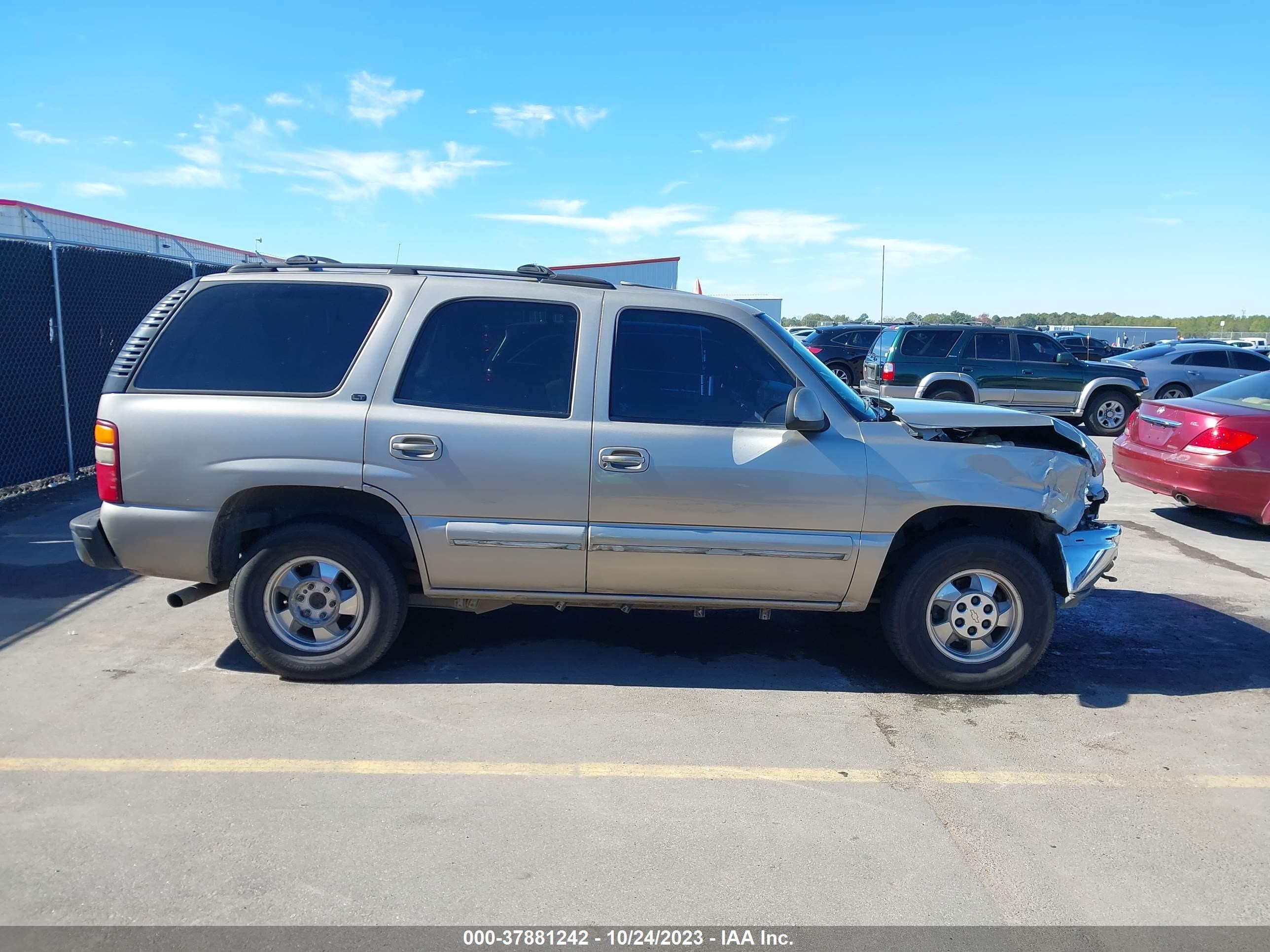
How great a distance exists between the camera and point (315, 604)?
4.56 m

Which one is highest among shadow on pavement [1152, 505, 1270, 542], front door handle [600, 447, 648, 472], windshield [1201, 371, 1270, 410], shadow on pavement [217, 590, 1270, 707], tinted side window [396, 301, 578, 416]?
tinted side window [396, 301, 578, 416]

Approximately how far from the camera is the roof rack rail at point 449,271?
4.66 meters

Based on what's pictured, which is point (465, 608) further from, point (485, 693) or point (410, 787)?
point (410, 787)

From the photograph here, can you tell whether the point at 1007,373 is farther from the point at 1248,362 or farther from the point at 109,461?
the point at 109,461

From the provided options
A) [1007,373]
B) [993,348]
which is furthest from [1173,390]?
[993,348]

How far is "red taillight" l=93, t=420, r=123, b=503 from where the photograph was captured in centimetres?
440

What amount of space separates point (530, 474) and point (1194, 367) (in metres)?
18.5

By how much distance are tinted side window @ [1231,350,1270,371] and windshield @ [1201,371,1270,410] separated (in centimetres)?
1109

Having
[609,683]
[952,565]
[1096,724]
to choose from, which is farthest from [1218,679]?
[609,683]

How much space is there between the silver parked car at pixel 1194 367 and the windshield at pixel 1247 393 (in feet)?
32.5

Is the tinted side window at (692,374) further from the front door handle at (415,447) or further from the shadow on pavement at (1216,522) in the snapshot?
the shadow on pavement at (1216,522)

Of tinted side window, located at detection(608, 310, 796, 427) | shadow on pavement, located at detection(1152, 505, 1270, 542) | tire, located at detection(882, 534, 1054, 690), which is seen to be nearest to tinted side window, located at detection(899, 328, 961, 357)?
shadow on pavement, located at detection(1152, 505, 1270, 542)

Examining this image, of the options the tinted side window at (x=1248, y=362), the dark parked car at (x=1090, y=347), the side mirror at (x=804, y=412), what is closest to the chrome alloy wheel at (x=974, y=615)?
the side mirror at (x=804, y=412)

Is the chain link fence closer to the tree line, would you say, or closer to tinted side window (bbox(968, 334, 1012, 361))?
tinted side window (bbox(968, 334, 1012, 361))
